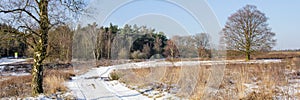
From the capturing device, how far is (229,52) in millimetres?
28078

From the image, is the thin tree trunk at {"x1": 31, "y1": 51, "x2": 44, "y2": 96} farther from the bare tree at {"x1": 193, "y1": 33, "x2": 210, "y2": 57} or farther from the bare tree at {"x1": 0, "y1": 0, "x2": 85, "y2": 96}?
the bare tree at {"x1": 193, "y1": 33, "x2": 210, "y2": 57}

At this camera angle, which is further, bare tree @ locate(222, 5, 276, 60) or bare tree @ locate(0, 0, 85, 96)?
bare tree @ locate(222, 5, 276, 60)

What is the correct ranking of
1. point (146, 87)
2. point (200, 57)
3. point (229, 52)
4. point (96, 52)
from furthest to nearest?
point (229, 52) → point (96, 52) → point (200, 57) → point (146, 87)

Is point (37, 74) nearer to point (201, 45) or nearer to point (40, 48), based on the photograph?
point (40, 48)

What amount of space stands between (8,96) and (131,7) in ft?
24.0

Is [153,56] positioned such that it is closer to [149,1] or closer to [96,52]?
[96,52]

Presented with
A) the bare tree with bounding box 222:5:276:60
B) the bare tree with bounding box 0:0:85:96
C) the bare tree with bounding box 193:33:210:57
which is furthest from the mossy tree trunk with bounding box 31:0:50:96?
the bare tree with bounding box 222:5:276:60

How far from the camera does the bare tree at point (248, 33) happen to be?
28.6m

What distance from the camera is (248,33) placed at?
2920cm

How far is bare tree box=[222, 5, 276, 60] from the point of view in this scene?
28641 mm

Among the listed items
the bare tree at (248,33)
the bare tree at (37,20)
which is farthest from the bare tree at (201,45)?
the bare tree at (248,33)

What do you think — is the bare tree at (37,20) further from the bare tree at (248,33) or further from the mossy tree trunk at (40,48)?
the bare tree at (248,33)

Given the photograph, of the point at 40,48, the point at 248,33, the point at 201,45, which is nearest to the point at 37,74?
the point at 40,48

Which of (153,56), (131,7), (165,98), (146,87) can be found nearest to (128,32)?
(153,56)
